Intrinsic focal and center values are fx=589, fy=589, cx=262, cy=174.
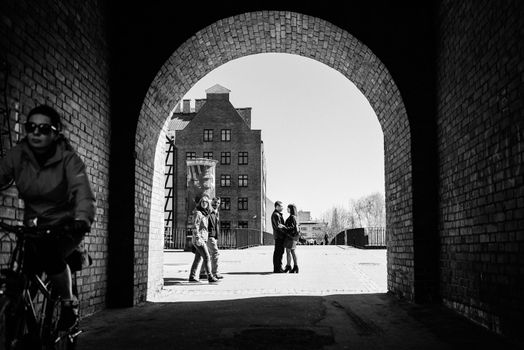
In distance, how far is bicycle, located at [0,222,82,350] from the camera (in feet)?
10.8

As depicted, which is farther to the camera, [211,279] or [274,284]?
[211,279]

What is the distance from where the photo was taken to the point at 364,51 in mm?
8906

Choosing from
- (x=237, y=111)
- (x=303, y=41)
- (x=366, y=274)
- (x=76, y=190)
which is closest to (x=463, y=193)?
(x=303, y=41)

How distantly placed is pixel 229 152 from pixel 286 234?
4742 centimetres

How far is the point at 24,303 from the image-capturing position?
340cm

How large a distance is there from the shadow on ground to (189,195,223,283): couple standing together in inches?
137

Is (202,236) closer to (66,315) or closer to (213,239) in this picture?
(213,239)

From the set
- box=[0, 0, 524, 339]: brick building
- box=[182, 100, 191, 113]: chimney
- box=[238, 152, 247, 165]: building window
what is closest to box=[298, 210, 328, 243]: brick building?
box=[182, 100, 191, 113]: chimney

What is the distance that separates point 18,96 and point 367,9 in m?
5.37

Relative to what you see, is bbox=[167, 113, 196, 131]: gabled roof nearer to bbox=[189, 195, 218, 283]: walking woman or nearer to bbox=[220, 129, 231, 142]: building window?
bbox=[220, 129, 231, 142]: building window

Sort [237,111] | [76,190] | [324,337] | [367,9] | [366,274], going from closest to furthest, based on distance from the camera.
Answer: [76,190] → [324,337] → [367,9] → [366,274] → [237,111]

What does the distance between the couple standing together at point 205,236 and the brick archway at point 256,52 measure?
2.03 m

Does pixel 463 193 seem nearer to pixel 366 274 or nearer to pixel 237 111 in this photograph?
pixel 366 274

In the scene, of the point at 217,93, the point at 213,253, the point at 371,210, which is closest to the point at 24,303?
the point at 213,253
